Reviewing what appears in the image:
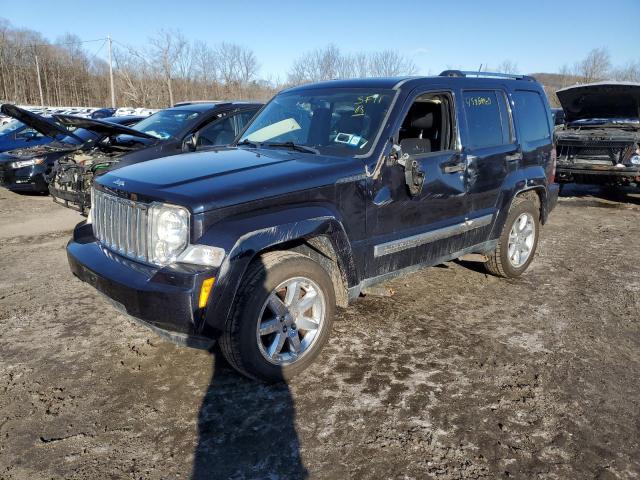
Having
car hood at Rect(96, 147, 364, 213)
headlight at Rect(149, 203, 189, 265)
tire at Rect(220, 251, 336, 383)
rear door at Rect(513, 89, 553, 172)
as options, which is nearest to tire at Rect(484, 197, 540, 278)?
rear door at Rect(513, 89, 553, 172)

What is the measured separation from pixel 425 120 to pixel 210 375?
2.82 m

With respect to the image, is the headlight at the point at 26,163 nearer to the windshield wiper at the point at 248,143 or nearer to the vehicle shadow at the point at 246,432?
the windshield wiper at the point at 248,143

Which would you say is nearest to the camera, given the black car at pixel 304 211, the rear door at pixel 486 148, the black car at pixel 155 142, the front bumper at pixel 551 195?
the black car at pixel 304 211

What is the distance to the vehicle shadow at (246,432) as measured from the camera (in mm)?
2482

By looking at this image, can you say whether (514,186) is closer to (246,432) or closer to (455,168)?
(455,168)

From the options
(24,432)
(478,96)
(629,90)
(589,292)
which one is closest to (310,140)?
(478,96)

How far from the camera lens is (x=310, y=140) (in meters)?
3.96

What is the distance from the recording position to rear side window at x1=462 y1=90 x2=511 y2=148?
4406mm

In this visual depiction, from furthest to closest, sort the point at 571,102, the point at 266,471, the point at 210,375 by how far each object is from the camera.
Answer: the point at 571,102 < the point at 210,375 < the point at 266,471

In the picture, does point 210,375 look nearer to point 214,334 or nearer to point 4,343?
point 214,334

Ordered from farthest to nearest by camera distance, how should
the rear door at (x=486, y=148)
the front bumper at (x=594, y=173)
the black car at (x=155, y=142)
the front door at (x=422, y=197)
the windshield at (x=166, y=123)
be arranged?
1. the front bumper at (x=594, y=173)
2. the windshield at (x=166, y=123)
3. the black car at (x=155, y=142)
4. the rear door at (x=486, y=148)
5. the front door at (x=422, y=197)

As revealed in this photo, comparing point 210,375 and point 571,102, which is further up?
point 571,102

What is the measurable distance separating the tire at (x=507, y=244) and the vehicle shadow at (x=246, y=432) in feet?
9.63

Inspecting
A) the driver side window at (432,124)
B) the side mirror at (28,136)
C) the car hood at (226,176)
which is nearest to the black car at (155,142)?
the car hood at (226,176)
